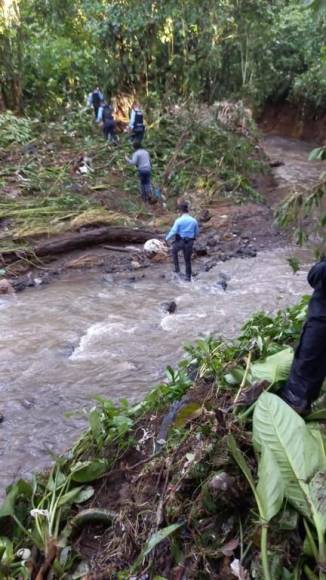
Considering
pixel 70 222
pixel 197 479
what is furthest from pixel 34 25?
pixel 197 479

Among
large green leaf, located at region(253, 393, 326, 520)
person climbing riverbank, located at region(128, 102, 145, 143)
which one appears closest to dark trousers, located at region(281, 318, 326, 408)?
large green leaf, located at region(253, 393, 326, 520)

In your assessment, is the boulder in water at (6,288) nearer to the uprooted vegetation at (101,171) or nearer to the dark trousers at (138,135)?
the uprooted vegetation at (101,171)

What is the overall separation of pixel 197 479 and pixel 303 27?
78.5ft

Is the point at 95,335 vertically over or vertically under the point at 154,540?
under

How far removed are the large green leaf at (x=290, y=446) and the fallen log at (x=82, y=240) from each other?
7.77m

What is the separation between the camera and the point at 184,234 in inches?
384

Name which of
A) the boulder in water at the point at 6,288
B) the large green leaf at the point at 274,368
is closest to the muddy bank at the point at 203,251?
the boulder in water at the point at 6,288

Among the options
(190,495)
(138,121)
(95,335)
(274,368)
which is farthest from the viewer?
(138,121)

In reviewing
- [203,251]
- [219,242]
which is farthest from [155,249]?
[219,242]

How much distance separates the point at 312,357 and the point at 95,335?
4.43 meters

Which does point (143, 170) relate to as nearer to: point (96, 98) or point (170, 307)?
point (96, 98)

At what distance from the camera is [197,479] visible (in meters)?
2.80

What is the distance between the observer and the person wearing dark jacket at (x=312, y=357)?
333 cm

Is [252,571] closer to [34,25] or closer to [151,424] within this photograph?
[151,424]
